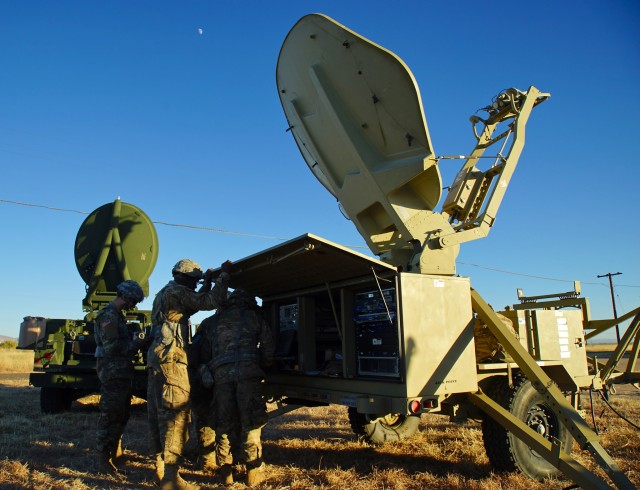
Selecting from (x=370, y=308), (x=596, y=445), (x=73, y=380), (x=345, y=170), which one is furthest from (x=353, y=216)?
(x=73, y=380)

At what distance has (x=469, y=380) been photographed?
16.2 feet

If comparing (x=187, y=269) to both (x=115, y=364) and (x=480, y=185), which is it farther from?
(x=480, y=185)

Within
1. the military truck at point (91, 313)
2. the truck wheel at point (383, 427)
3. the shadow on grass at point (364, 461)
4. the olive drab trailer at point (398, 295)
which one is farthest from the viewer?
the military truck at point (91, 313)

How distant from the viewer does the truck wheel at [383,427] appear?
22.7 feet

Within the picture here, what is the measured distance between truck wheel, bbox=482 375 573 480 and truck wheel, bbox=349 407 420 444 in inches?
67.4

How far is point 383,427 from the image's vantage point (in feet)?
22.9

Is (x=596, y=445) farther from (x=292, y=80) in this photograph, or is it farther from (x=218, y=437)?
(x=292, y=80)

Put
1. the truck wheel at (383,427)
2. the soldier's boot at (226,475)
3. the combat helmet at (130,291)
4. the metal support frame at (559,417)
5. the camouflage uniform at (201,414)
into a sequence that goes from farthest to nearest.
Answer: the truck wheel at (383,427) → the combat helmet at (130,291) → the camouflage uniform at (201,414) → the soldier's boot at (226,475) → the metal support frame at (559,417)

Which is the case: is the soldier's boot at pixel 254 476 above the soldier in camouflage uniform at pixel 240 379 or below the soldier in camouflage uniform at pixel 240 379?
below

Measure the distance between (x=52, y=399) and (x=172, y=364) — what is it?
5.63m

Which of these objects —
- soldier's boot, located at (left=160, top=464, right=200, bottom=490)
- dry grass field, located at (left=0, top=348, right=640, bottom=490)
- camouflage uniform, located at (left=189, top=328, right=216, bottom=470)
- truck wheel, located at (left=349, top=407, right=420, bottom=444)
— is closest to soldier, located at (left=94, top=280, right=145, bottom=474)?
dry grass field, located at (left=0, top=348, right=640, bottom=490)

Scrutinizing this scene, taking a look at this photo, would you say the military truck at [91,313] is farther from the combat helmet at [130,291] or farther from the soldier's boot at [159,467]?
the soldier's boot at [159,467]

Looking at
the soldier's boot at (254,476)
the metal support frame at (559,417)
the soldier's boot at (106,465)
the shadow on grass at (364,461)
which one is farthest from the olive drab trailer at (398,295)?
the soldier's boot at (106,465)

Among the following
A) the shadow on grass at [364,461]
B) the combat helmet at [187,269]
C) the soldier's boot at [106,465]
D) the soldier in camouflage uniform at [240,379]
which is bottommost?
the shadow on grass at [364,461]
